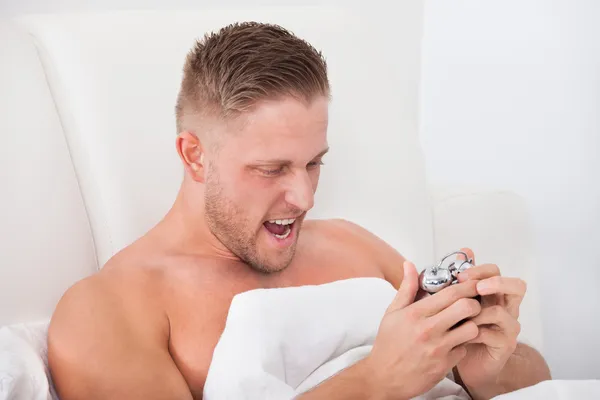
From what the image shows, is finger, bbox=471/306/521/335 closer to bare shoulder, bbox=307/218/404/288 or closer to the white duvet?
the white duvet

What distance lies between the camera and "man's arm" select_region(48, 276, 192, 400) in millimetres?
1102

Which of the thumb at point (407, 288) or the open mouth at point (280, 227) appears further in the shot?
the open mouth at point (280, 227)

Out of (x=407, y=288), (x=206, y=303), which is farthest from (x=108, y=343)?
(x=407, y=288)

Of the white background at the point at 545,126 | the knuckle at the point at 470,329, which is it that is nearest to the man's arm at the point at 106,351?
the knuckle at the point at 470,329

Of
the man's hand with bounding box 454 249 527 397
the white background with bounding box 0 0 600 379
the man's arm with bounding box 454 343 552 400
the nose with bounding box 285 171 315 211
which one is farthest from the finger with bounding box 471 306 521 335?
the white background with bounding box 0 0 600 379

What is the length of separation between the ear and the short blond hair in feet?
0.11

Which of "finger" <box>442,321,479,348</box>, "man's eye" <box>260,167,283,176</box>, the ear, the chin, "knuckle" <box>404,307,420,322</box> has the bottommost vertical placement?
"finger" <box>442,321,479,348</box>

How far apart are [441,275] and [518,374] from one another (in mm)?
314

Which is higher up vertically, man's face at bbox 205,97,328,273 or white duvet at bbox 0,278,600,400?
man's face at bbox 205,97,328,273

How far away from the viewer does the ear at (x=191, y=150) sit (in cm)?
129

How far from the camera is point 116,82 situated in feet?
4.66

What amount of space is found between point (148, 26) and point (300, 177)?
423 millimetres

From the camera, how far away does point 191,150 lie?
1288mm

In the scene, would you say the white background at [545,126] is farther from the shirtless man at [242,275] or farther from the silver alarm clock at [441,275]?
the silver alarm clock at [441,275]
